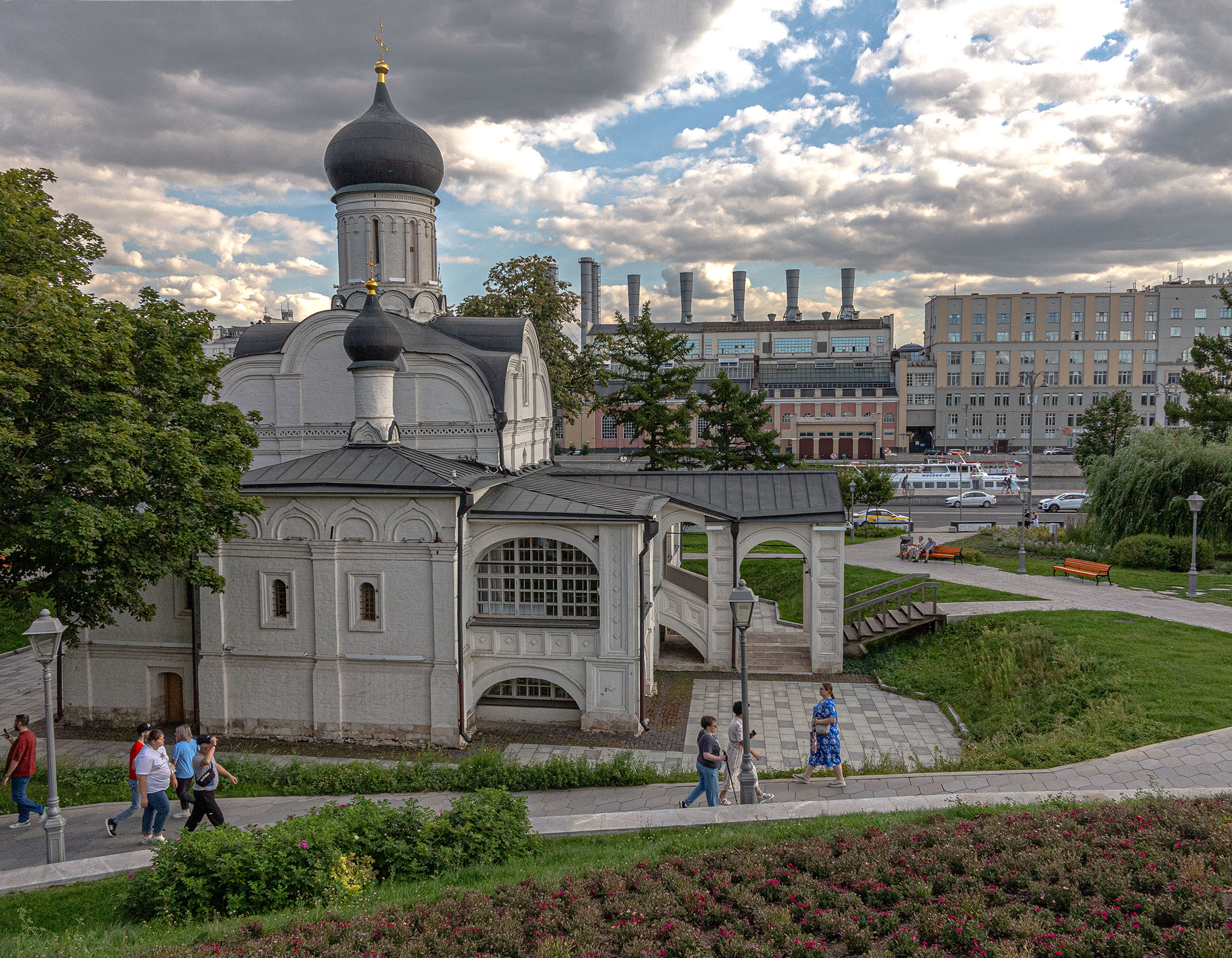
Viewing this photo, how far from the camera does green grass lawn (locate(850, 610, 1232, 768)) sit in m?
12.3

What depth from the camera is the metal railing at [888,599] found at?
807 inches

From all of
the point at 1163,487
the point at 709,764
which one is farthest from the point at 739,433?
the point at 709,764

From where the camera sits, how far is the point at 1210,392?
30.6m

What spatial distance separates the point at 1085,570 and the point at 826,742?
614 inches

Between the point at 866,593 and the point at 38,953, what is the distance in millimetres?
19227

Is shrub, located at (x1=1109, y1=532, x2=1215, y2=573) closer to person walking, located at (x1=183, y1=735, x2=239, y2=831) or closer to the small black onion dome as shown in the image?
the small black onion dome

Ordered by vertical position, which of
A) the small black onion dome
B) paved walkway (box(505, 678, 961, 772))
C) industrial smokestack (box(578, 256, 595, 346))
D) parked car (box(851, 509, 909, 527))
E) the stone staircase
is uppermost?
industrial smokestack (box(578, 256, 595, 346))

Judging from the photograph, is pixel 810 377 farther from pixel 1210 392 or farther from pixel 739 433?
pixel 739 433

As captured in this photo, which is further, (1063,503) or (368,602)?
(1063,503)

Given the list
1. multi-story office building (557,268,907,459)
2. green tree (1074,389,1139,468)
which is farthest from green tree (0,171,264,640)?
multi-story office building (557,268,907,459)

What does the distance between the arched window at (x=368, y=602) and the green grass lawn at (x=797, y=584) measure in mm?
9815

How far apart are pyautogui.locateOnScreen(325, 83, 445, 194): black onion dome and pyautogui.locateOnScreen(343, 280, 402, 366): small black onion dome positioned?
5503mm

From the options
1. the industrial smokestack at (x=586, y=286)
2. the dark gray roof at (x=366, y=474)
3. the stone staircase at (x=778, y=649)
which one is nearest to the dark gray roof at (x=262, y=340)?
the dark gray roof at (x=366, y=474)

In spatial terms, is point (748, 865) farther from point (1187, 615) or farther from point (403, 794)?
point (1187, 615)
